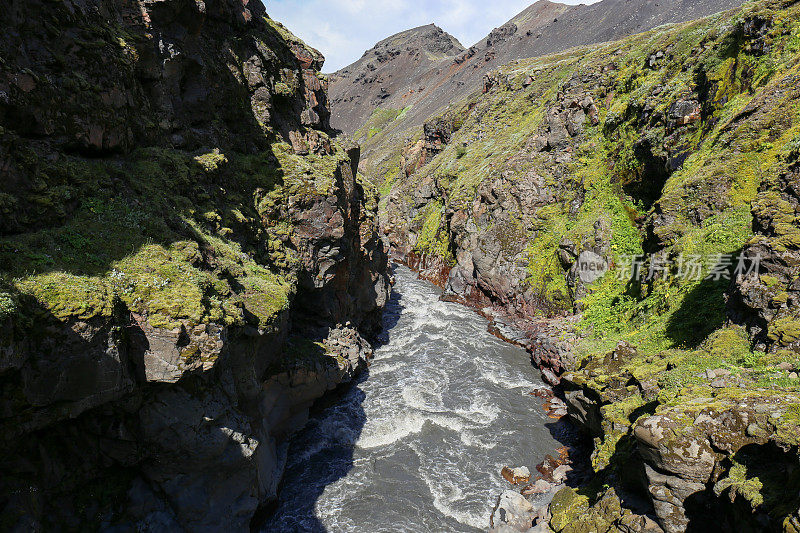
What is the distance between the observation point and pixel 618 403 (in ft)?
52.5

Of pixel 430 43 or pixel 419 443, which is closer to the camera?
pixel 419 443

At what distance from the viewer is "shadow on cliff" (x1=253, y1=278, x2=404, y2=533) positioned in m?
15.6

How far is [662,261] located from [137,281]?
26188 millimetres

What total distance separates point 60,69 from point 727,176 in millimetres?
29948

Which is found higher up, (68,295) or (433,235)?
(68,295)

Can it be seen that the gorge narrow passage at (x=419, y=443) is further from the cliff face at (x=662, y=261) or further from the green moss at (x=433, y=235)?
the green moss at (x=433, y=235)

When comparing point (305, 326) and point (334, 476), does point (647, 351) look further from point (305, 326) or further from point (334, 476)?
point (305, 326)

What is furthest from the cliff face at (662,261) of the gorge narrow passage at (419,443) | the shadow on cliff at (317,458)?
the shadow on cliff at (317,458)

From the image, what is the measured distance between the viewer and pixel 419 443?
20.1 metres

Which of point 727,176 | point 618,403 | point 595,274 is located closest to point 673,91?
point 727,176

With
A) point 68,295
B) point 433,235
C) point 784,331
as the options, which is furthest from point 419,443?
point 433,235

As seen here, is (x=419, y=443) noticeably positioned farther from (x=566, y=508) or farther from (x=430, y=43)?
(x=430, y=43)

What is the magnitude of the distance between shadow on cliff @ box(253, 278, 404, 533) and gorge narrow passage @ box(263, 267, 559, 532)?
50 millimetres

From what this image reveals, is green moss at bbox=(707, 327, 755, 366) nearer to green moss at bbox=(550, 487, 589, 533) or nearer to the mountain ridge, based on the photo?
green moss at bbox=(550, 487, 589, 533)
